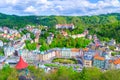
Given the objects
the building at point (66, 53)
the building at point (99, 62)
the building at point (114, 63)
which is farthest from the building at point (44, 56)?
the building at point (114, 63)

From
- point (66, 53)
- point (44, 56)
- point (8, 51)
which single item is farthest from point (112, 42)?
point (8, 51)

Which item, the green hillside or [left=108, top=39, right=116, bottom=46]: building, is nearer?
[left=108, top=39, right=116, bottom=46]: building

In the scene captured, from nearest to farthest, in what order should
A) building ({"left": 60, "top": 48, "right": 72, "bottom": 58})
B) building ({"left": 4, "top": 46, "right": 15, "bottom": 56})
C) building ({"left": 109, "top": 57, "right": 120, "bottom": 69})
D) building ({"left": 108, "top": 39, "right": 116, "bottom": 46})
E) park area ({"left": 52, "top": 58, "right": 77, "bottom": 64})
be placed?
building ({"left": 109, "top": 57, "right": 120, "bottom": 69}), park area ({"left": 52, "top": 58, "right": 77, "bottom": 64}), building ({"left": 60, "top": 48, "right": 72, "bottom": 58}), building ({"left": 4, "top": 46, "right": 15, "bottom": 56}), building ({"left": 108, "top": 39, "right": 116, "bottom": 46})

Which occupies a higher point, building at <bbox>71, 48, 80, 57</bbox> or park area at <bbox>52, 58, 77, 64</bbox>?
building at <bbox>71, 48, 80, 57</bbox>

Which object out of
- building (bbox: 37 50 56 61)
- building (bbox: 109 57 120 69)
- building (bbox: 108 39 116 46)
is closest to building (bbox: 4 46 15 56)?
building (bbox: 37 50 56 61)

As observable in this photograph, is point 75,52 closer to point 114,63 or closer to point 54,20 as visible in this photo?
point 114,63

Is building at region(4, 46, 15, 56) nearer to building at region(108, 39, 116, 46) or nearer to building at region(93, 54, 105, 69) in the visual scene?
building at region(93, 54, 105, 69)

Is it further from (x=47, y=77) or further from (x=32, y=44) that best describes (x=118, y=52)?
(x=47, y=77)

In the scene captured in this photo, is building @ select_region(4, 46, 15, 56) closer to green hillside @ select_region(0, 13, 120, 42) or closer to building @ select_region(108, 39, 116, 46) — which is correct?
building @ select_region(108, 39, 116, 46)

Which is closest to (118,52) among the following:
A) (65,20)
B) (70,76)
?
(70,76)

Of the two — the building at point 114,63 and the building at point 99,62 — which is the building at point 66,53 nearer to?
the building at point 99,62

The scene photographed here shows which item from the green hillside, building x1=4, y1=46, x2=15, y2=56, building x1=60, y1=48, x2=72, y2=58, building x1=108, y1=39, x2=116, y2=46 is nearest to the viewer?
building x1=60, y1=48, x2=72, y2=58
